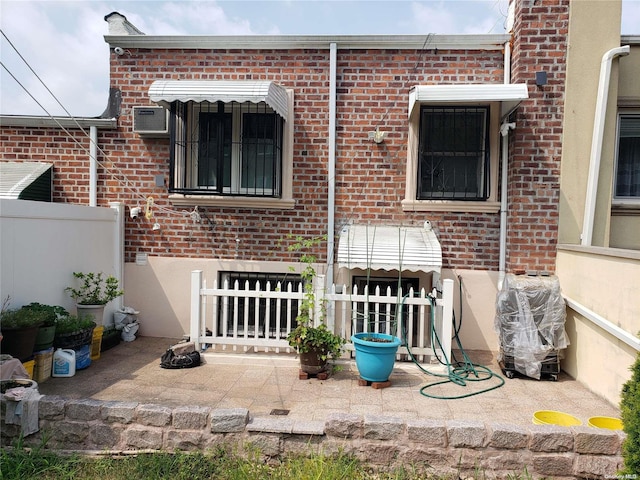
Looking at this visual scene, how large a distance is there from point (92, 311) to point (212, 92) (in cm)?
341

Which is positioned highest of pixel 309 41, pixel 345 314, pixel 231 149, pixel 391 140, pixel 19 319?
pixel 309 41

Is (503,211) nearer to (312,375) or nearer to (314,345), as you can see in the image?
(314,345)

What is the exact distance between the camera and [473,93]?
5953 mm

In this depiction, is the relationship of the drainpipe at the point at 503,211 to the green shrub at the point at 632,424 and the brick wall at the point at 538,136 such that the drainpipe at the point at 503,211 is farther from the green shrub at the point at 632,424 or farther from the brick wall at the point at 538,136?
the green shrub at the point at 632,424

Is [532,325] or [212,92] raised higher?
[212,92]

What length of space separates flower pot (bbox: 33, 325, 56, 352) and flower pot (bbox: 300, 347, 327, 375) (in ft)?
9.44

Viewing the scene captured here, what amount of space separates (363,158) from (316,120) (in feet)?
3.04

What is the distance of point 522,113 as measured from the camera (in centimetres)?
639

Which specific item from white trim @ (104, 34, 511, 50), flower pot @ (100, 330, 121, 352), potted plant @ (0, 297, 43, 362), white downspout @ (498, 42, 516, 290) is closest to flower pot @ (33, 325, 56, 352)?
potted plant @ (0, 297, 43, 362)

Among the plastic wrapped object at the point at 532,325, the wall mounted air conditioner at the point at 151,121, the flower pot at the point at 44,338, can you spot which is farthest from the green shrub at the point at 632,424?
the wall mounted air conditioner at the point at 151,121

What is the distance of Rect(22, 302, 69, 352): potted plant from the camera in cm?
508

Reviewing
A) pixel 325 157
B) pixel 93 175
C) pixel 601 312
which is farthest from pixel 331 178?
pixel 601 312

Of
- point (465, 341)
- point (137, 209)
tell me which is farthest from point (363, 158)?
point (137, 209)

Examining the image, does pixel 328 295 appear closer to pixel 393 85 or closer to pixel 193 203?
pixel 193 203
